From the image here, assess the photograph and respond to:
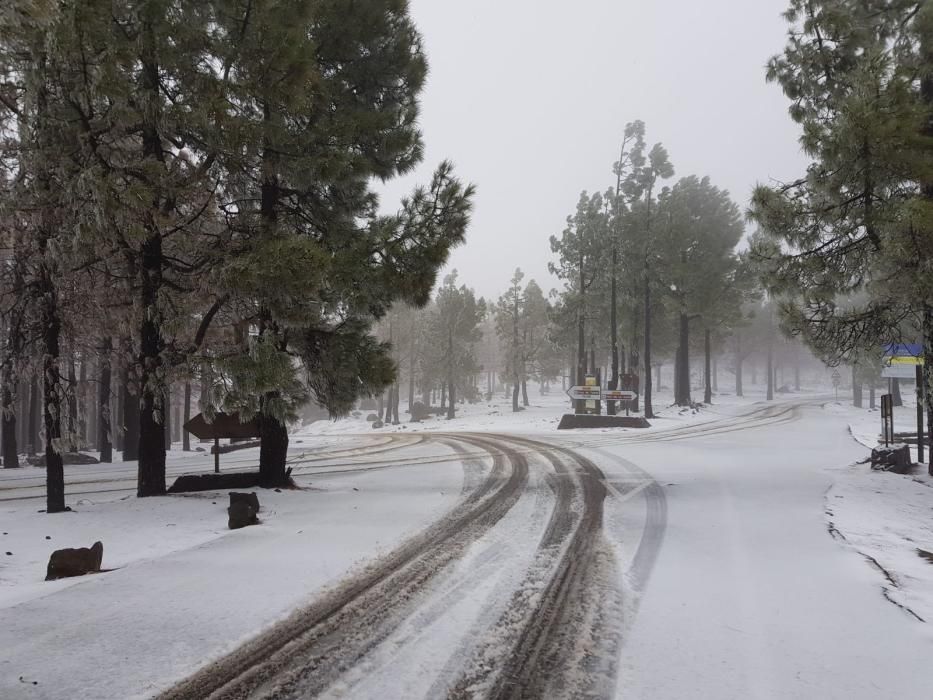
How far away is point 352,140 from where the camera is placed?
352 inches

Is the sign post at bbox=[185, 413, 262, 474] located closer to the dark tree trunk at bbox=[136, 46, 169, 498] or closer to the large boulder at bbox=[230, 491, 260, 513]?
the dark tree trunk at bbox=[136, 46, 169, 498]

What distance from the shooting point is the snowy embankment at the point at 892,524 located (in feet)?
16.0

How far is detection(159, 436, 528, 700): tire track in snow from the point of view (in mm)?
3281

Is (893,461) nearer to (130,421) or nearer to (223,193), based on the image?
(223,193)

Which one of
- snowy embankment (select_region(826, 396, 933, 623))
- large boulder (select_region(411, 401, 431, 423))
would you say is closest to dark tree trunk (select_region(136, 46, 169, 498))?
snowy embankment (select_region(826, 396, 933, 623))

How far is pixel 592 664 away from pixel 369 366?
631 cm

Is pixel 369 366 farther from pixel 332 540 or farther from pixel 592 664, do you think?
pixel 592 664

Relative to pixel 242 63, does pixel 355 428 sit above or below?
below

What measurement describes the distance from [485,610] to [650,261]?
28.2 meters

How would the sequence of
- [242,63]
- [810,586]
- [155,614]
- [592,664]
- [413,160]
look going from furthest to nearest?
[413,160]
[242,63]
[810,586]
[155,614]
[592,664]

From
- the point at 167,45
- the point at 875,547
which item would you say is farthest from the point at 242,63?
the point at 875,547

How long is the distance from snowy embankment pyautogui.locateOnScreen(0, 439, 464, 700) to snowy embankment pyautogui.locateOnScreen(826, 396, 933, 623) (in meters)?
5.21

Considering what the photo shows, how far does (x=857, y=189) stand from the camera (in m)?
9.38

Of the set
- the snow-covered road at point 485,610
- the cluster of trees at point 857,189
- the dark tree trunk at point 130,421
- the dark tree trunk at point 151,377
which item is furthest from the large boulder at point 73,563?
the dark tree trunk at point 130,421
